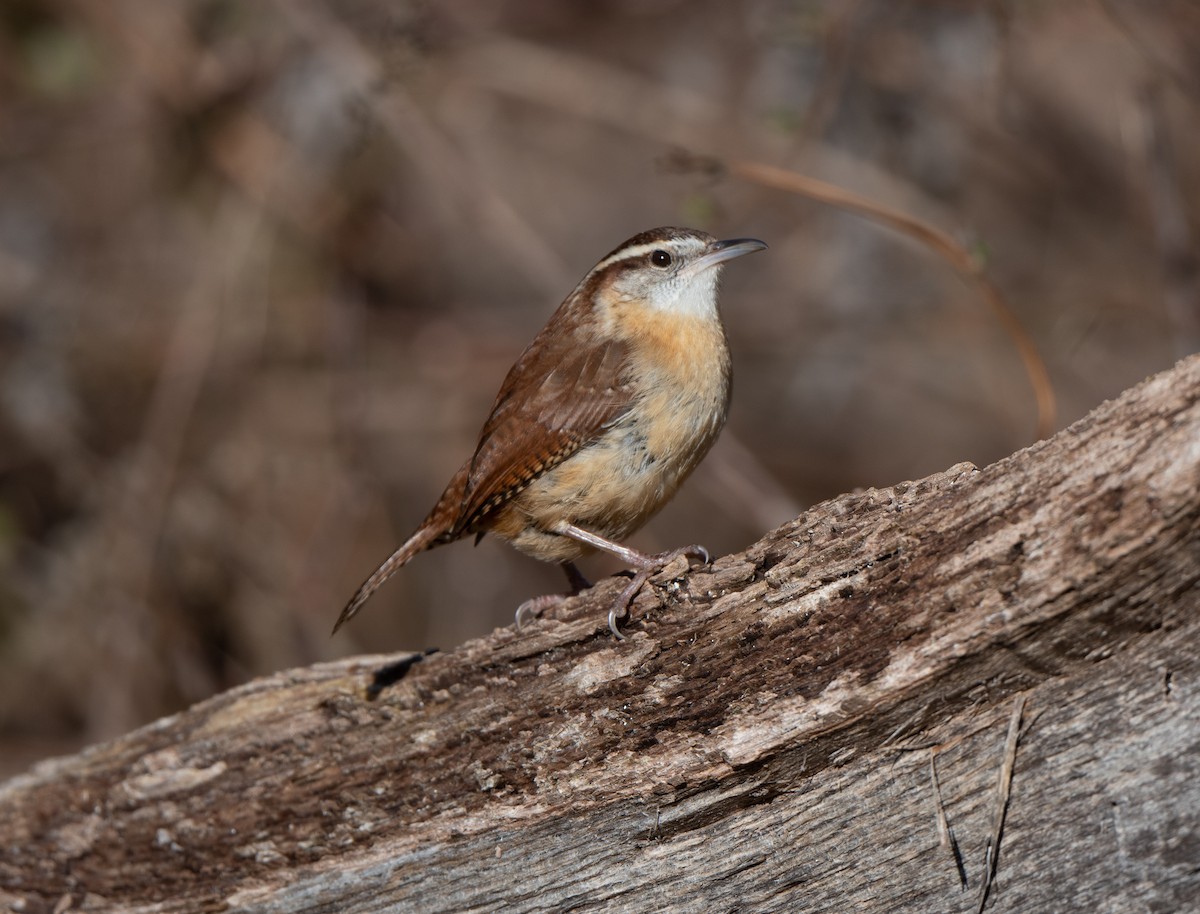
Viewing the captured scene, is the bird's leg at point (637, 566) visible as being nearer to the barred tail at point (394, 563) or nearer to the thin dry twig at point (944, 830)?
the barred tail at point (394, 563)

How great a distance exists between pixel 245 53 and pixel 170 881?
16.9 ft

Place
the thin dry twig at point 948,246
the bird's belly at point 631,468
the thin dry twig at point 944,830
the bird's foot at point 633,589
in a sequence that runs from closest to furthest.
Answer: the thin dry twig at point 944,830, the bird's foot at point 633,589, the bird's belly at point 631,468, the thin dry twig at point 948,246

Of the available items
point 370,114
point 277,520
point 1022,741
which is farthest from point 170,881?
point 370,114

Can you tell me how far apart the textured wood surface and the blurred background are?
9.31ft

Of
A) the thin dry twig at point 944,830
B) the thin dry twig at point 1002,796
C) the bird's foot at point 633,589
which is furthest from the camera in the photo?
the bird's foot at point 633,589

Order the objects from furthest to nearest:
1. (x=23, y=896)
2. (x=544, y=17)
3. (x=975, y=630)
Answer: (x=544, y=17) → (x=23, y=896) → (x=975, y=630)

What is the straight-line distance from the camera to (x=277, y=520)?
7.40 meters

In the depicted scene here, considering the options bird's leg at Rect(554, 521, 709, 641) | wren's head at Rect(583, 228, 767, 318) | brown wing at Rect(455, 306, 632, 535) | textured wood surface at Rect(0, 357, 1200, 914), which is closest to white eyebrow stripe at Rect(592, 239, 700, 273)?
wren's head at Rect(583, 228, 767, 318)

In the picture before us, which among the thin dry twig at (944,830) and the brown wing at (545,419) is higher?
the brown wing at (545,419)

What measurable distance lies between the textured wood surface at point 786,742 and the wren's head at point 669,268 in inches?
48.6

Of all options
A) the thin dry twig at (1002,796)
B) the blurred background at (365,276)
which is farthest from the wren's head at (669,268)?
the thin dry twig at (1002,796)

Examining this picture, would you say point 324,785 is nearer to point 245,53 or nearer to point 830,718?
point 830,718

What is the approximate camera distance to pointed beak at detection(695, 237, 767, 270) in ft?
14.4

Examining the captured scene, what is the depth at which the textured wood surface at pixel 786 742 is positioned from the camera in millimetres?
2607
